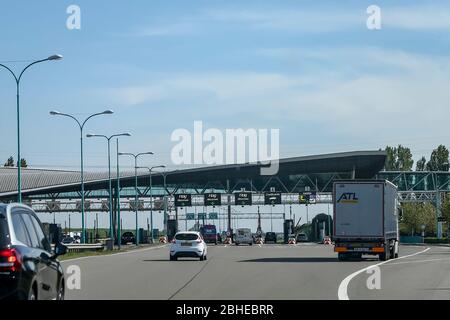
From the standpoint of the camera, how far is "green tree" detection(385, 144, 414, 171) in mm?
165625

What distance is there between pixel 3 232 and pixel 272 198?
107293 mm

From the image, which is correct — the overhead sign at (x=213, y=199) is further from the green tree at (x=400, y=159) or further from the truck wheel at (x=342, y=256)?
the truck wheel at (x=342, y=256)

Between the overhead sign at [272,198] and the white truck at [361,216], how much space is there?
2974 inches

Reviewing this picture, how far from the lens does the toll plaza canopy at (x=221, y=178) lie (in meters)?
113

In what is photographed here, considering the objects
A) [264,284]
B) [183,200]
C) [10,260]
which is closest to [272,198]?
[183,200]

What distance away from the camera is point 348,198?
1722 inches

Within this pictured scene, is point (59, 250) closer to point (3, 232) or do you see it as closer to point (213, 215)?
point (3, 232)

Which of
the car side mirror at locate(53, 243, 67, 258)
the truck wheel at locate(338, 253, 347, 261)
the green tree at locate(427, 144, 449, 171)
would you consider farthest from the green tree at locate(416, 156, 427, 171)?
the car side mirror at locate(53, 243, 67, 258)

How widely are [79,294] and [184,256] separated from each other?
80.8 ft

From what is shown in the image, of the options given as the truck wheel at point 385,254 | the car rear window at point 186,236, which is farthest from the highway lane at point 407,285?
the car rear window at point 186,236

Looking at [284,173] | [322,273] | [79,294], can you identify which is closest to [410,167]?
[284,173]

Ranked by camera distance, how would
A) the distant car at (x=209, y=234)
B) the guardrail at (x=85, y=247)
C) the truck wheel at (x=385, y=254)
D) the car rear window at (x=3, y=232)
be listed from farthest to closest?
the distant car at (x=209, y=234), the guardrail at (x=85, y=247), the truck wheel at (x=385, y=254), the car rear window at (x=3, y=232)

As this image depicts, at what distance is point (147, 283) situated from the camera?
87.4 ft

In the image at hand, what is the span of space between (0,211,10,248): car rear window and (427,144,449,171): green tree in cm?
15643
